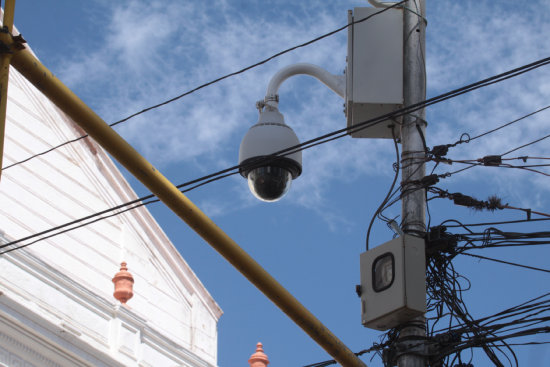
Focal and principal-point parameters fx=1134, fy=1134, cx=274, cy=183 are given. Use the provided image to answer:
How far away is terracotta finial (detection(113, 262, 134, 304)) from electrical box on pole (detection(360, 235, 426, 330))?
958cm

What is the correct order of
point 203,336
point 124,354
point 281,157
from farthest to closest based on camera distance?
point 203,336
point 124,354
point 281,157

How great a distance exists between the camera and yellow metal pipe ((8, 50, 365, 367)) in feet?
21.0

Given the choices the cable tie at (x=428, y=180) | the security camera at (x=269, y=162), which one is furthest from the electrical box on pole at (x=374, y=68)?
the security camera at (x=269, y=162)

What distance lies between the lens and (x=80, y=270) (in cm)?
1886

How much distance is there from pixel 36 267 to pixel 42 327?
118cm

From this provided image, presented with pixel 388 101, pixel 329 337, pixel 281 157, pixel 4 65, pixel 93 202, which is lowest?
pixel 329 337

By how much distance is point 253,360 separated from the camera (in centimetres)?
1892

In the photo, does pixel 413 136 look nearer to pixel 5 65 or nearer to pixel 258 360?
pixel 5 65

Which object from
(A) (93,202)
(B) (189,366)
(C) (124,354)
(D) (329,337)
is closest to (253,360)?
(B) (189,366)

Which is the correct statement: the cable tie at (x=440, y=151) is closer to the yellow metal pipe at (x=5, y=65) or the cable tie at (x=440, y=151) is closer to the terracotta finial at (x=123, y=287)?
the yellow metal pipe at (x=5, y=65)

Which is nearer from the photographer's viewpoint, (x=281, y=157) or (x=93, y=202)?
(x=281, y=157)

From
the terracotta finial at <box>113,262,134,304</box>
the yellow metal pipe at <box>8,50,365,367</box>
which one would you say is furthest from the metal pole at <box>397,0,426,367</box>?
the terracotta finial at <box>113,262,134,304</box>

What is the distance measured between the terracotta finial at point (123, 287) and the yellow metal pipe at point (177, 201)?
10495 mm

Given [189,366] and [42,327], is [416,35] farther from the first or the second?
[189,366]
